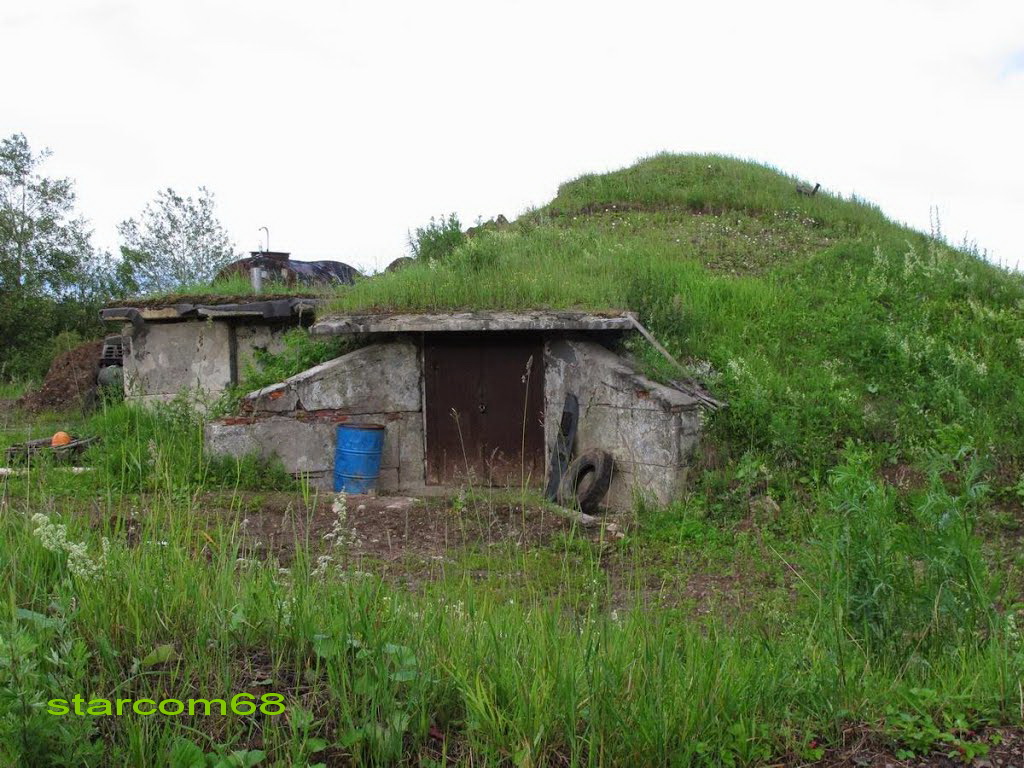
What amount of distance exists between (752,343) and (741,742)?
24.8ft

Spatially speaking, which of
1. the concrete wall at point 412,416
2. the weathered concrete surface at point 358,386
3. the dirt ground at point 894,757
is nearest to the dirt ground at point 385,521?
the concrete wall at point 412,416

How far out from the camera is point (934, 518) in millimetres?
3709

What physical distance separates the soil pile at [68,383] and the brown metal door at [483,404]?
32.0 feet

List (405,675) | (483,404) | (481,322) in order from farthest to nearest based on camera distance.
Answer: (483,404), (481,322), (405,675)

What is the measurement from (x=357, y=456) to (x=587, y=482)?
2475 mm

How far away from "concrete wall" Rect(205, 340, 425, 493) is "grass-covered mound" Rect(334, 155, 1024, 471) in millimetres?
751

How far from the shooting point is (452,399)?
32.2 ft

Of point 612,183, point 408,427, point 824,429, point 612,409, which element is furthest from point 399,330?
point 612,183

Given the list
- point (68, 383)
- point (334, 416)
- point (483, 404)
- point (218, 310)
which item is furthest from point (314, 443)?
point (68, 383)

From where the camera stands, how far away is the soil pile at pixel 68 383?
1733 cm

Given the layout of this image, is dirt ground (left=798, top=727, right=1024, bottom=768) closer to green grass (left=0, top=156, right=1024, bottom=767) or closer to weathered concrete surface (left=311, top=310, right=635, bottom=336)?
green grass (left=0, top=156, right=1024, bottom=767)

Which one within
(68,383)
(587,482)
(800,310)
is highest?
(800,310)

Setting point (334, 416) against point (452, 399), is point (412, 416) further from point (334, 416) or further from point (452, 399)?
point (334, 416)

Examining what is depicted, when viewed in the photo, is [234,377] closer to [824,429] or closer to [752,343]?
[752,343]
